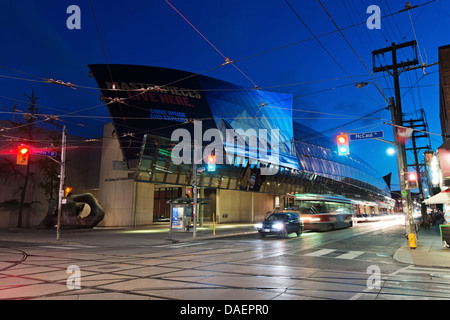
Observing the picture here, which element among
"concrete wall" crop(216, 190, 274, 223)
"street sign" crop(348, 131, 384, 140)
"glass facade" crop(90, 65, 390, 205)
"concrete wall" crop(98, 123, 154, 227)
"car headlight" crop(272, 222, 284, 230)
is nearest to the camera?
"street sign" crop(348, 131, 384, 140)

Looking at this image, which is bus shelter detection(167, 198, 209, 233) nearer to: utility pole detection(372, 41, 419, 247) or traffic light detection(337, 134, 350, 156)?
traffic light detection(337, 134, 350, 156)

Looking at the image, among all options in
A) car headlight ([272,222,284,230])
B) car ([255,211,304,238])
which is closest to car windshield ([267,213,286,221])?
car ([255,211,304,238])

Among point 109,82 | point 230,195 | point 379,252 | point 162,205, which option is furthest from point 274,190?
point 379,252

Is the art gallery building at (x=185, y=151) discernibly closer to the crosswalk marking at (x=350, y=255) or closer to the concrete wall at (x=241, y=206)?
the concrete wall at (x=241, y=206)

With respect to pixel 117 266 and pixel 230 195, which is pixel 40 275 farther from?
pixel 230 195

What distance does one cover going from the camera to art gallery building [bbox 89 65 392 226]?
3141cm

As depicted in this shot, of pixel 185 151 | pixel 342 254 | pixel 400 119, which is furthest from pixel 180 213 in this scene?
pixel 400 119

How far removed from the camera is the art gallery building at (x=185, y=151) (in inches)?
1236

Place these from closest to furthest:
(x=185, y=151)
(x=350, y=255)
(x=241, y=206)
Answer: (x=350, y=255)
(x=185, y=151)
(x=241, y=206)

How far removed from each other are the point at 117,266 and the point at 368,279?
792cm

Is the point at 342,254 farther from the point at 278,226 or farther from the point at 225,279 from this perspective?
the point at 278,226

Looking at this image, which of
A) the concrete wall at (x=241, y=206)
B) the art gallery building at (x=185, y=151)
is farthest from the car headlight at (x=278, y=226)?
the concrete wall at (x=241, y=206)

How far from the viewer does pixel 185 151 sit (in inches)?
1312
